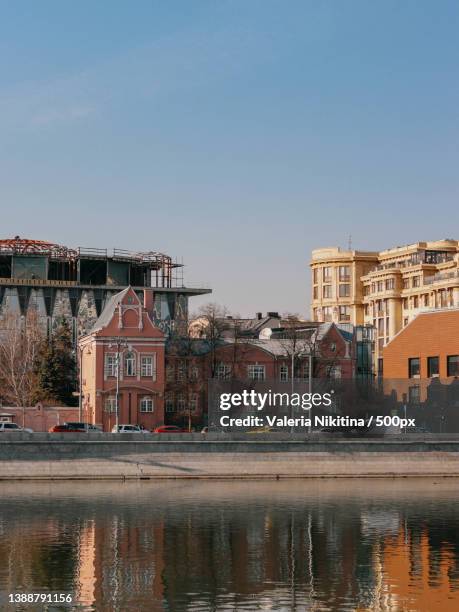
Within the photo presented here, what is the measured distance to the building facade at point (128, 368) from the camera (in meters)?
131

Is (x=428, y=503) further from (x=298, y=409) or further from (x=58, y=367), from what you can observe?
(x=58, y=367)

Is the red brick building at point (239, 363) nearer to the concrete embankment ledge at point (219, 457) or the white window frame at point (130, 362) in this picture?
the white window frame at point (130, 362)

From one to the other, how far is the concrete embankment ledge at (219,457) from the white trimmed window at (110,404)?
33950mm

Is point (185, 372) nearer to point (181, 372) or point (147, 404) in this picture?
point (181, 372)

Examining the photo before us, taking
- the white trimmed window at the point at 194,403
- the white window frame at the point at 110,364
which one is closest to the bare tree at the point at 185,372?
the white trimmed window at the point at 194,403

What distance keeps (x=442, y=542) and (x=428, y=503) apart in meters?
17.8

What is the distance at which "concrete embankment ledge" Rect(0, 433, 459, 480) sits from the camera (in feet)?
313

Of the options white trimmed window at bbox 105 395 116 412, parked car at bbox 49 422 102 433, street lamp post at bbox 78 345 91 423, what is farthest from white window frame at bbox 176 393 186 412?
parked car at bbox 49 422 102 433

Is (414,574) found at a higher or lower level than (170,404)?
lower

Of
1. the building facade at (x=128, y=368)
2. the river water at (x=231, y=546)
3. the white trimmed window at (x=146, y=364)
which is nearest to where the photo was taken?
the river water at (x=231, y=546)

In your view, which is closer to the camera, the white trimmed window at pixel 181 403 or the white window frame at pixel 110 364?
the white window frame at pixel 110 364

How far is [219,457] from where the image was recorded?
323 ft

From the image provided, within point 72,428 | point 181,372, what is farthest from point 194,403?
point 72,428

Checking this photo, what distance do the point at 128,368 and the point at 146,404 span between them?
14.2 feet
